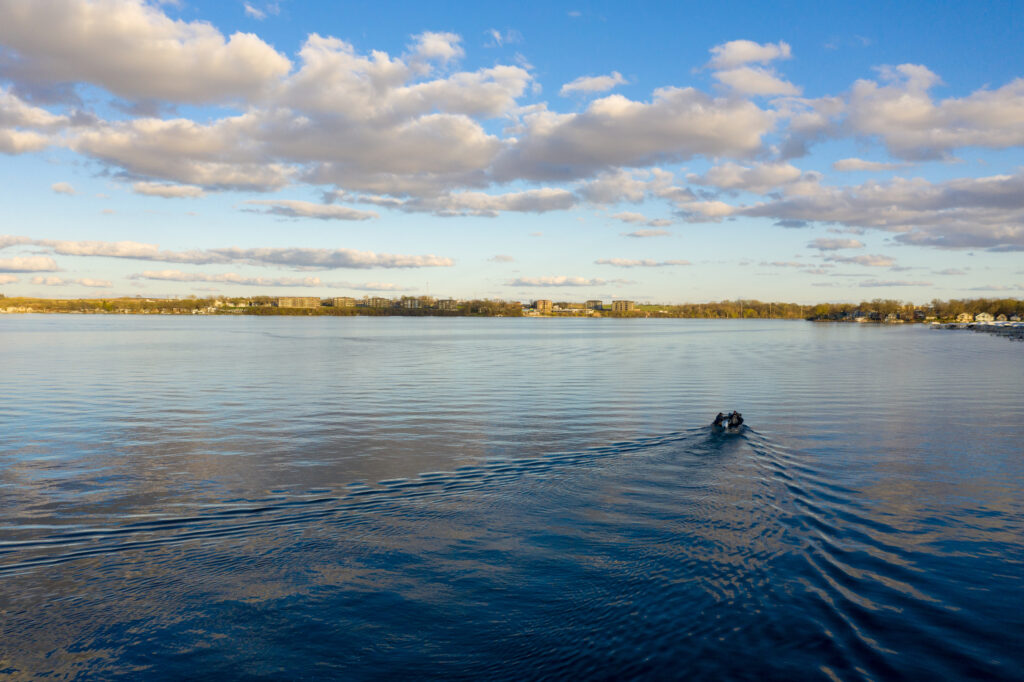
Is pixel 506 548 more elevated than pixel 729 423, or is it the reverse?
pixel 729 423

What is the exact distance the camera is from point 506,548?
11.0m

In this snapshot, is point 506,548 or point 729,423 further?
point 729,423

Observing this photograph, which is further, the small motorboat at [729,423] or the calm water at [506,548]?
the small motorboat at [729,423]

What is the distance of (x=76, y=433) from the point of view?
22312mm

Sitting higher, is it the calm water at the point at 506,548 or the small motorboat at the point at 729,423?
the small motorboat at the point at 729,423

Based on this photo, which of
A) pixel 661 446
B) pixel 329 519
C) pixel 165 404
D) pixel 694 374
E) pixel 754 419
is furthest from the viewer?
pixel 694 374

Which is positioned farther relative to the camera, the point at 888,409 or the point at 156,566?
the point at 888,409

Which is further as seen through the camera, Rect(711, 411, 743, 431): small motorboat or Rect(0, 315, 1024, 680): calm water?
Rect(711, 411, 743, 431): small motorboat

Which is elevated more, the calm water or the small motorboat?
the small motorboat

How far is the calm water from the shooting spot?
25.4 ft

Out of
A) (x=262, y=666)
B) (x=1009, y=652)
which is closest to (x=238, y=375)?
(x=262, y=666)

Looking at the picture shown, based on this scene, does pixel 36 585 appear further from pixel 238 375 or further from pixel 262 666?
pixel 238 375

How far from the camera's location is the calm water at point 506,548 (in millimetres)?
7746

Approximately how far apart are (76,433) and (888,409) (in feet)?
120
